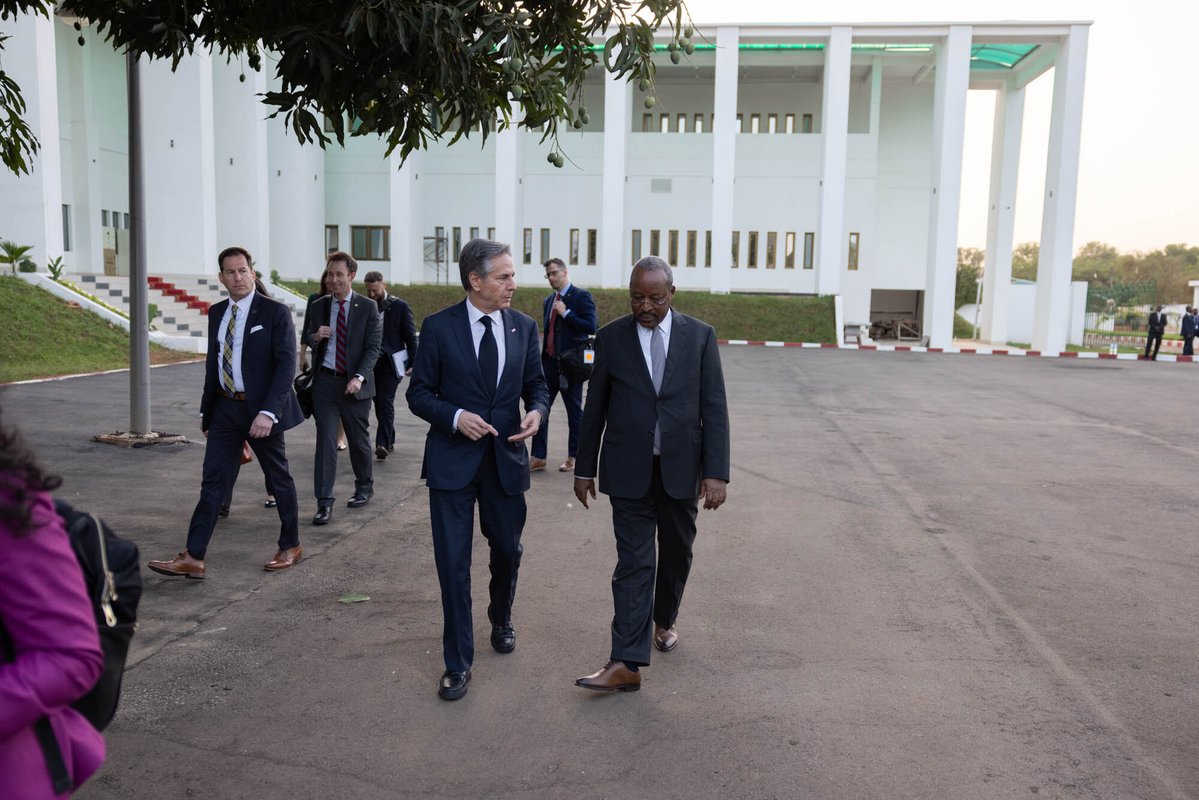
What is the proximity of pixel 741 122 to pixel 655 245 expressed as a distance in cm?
698

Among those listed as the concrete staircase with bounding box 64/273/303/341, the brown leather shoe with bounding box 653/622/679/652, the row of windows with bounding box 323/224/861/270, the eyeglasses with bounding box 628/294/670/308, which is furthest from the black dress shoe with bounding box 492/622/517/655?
the row of windows with bounding box 323/224/861/270

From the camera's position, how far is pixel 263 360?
18.6 feet

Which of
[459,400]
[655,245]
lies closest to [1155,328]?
[655,245]

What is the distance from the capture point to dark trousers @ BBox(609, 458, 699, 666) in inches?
162

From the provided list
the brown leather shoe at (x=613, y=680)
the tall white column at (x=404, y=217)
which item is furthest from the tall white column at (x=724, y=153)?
the brown leather shoe at (x=613, y=680)

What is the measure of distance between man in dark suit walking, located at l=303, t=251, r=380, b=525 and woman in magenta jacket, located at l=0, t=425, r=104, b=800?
5.45m

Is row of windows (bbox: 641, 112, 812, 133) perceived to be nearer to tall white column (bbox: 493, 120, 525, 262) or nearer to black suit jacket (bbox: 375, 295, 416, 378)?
tall white column (bbox: 493, 120, 525, 262)

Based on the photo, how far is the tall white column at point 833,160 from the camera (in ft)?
114

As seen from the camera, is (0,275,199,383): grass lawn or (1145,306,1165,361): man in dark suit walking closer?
(0,275,199,383): grass lawn

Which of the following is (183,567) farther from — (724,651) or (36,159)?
(36,159)

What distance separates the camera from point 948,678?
14.1 feet

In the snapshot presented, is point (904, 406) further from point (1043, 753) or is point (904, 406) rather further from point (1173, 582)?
point (1043, 753)

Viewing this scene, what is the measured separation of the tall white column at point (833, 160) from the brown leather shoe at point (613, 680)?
3117 centimetres

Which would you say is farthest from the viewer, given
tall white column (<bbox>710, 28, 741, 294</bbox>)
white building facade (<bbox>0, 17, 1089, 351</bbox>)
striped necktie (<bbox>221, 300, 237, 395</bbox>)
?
tall white column (<bbox>710, 28, 741, 294</bbox>)
